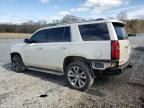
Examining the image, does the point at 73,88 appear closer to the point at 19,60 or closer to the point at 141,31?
the point at 19,60

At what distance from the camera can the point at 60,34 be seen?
639 cm

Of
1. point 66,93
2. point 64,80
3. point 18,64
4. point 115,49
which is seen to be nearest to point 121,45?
point 115,49

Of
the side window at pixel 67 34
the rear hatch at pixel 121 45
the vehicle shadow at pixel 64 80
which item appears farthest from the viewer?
the side window at pixel 67 34

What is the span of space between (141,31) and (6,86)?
49.7m

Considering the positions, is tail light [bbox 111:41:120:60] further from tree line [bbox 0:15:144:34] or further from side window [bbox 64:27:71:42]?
tree line [bbox 0:15:144:34]

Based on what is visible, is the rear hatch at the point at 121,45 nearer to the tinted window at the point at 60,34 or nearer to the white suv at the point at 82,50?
the white suv at the point at 82,50

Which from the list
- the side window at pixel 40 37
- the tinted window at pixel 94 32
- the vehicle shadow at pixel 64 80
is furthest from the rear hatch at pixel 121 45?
the side window at pixel 40 37

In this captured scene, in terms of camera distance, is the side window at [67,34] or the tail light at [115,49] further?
the side window at [67,34]

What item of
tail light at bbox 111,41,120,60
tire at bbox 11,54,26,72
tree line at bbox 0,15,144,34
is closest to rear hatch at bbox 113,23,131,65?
tail light at bbox 111,41,120,60

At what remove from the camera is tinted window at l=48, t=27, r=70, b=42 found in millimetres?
6159

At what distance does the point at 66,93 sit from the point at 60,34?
1974mm

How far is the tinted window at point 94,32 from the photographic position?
17.3ft

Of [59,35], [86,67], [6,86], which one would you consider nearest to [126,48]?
[86,67]

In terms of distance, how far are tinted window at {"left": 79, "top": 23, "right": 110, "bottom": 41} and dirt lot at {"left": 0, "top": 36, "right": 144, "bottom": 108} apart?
158cm
